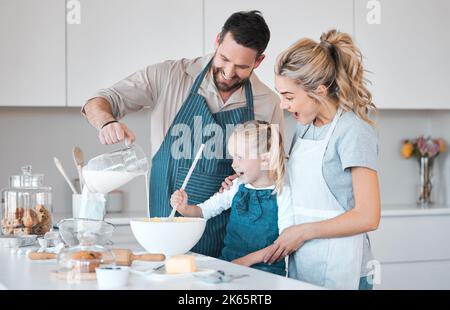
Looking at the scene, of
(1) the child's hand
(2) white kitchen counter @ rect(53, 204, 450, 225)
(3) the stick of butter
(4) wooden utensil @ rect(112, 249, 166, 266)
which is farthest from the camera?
(2) white kitchen counter @ rect(53, 204, 450, 225)

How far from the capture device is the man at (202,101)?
2424 mm

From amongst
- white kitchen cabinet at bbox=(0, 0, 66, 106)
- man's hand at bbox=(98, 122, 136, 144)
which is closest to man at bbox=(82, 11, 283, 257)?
man's hand at bbox=(98, 122, 136, 144)

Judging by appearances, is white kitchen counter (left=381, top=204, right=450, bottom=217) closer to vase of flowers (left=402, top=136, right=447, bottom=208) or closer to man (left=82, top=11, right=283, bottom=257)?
vase of flowers (left=402, top=136, right=447, bottom=208)

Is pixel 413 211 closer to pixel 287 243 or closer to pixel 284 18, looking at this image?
pixel 284 18

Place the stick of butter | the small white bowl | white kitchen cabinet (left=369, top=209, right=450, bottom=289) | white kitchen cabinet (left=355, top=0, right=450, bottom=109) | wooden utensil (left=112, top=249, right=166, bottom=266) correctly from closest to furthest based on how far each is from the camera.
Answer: the small white bowl
the stick of butter
wooden utensil (left=112, top=249, right=166, bottom=266)
white kitchen cabinet (left=369, top=209, right=450, bottom=289)
white kitchen cabinet (left=355, top=0, right=450, bottom=109)

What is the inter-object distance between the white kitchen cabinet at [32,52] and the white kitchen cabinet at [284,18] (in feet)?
2.40

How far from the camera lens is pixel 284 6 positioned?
3760mm

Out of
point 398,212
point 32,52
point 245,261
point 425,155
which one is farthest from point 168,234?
point 425,155

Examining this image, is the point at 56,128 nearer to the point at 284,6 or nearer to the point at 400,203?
the point at 284,6

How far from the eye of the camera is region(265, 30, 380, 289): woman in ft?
6.51

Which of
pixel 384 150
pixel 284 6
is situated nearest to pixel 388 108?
pixel 384 150

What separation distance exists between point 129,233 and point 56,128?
79 centimetres

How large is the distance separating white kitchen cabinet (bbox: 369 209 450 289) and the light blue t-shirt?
65.0 inches
